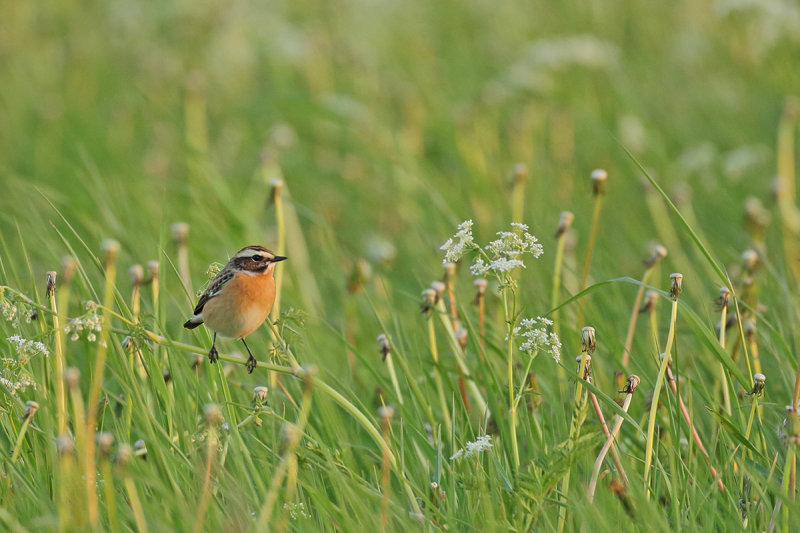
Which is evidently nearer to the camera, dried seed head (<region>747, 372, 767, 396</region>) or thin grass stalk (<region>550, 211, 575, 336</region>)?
dried seed head (<region>747, 372, 767, 396</region>)

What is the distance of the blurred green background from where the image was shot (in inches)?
239

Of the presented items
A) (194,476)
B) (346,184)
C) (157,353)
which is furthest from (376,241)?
(194,476)

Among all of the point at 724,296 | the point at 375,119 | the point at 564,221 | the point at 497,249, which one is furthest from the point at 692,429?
the point at 375,119

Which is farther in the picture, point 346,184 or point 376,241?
point 346,184

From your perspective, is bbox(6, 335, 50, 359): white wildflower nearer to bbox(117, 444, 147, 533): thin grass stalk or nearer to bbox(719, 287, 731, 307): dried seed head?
bbox(117, 444, 147, 533): thin grass stalk

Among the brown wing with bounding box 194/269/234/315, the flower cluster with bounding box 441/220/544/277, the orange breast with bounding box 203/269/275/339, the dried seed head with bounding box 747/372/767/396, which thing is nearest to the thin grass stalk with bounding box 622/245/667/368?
the dried seed head with bounding box 747/372/767/396

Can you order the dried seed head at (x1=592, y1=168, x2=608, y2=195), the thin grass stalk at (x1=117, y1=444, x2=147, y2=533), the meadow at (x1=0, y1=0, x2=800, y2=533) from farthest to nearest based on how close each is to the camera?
1. the dried seed head at (x1=592, y1=168, x2=608, y2=195)
2. the meadow at (x1=0, y1=0, x2=800, y2=533)
3. the thin grass stalk at (x1=117, y1=444, x2=147, y2=533)

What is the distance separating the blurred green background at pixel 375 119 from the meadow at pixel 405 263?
0.04 m

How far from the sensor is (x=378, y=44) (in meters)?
9.94

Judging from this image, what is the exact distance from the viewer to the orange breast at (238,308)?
3219mm

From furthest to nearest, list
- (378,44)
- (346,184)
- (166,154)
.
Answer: (378,44) → (166,154) → (346,184)

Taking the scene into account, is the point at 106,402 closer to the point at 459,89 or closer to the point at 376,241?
the point at 376,241

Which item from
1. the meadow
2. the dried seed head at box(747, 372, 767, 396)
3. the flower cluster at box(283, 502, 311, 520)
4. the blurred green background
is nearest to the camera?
the flower cluster at box(283, 502, 311, 520)

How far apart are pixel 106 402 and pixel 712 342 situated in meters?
1.92
